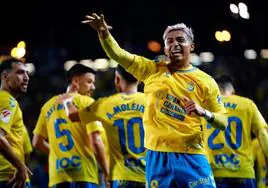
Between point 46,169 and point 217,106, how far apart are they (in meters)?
10.5

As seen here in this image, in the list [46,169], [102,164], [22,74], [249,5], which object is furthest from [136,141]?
[249,5]

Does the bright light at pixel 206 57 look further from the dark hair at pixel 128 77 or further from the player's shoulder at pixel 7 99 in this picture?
the player's shoulder at pixel 7 99

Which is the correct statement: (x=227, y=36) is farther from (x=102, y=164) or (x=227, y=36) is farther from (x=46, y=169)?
(x=102, y=164)

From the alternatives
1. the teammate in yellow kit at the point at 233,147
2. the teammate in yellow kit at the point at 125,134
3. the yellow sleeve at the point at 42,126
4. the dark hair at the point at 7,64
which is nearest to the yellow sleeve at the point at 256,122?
the teammate in yellow kit at the point at 233,147

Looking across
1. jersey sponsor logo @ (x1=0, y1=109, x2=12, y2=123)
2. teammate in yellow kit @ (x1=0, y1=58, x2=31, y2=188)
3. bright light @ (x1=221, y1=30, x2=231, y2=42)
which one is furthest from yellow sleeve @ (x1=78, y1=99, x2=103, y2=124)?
bright light @ (x1=221, y1=30, x2=231, y2=42)

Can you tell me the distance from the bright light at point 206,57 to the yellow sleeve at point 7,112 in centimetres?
1273

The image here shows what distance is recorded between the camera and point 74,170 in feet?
27.3

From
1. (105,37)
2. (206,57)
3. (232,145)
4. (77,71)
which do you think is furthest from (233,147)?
(206,57)

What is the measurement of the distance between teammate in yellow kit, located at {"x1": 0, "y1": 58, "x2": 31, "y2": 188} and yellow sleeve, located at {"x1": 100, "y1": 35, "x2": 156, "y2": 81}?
5.07ft

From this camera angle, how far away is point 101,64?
67.6ft

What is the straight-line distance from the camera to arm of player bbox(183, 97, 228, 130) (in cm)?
576

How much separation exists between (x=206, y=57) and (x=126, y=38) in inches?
112

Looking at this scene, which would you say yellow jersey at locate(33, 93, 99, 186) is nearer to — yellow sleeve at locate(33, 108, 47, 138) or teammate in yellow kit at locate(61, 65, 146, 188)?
yellow sleeve at locate(33, 108, 47, 138)

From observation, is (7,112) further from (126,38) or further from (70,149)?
(126,38)
